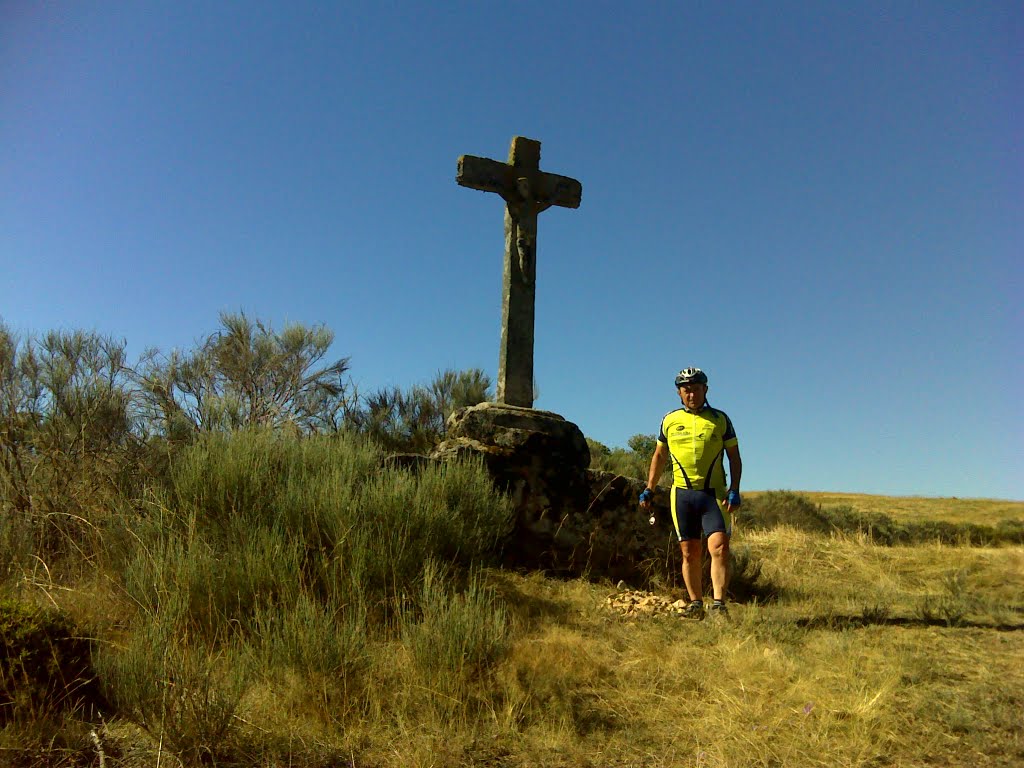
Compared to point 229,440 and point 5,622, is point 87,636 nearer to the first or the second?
point 5,622

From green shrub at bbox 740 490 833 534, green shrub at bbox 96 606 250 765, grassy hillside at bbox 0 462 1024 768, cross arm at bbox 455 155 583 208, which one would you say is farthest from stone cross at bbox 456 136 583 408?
green shrub at bbox 740 490 833 534

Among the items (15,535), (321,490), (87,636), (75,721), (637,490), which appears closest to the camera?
(75,721)

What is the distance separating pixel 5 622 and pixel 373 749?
5.94 ft

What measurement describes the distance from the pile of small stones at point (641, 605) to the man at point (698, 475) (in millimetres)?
194

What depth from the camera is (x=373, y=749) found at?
126 inches

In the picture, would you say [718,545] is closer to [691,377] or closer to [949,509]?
[691,377]

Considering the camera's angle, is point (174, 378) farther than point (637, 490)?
Yes

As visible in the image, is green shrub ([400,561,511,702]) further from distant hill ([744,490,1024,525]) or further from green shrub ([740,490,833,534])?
distant hill ([744,490,1024,525])

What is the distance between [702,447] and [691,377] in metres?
0.60

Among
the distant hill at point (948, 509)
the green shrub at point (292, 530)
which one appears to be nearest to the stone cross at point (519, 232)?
the green shrub at point (292, 530)

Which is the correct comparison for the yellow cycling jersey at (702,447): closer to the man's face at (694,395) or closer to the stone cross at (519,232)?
the man's face at (694,395)

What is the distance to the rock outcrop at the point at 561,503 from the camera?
22.2ft

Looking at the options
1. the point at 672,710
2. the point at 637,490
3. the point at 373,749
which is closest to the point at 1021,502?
the point at 637,490

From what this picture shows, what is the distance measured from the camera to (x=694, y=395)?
605cm
